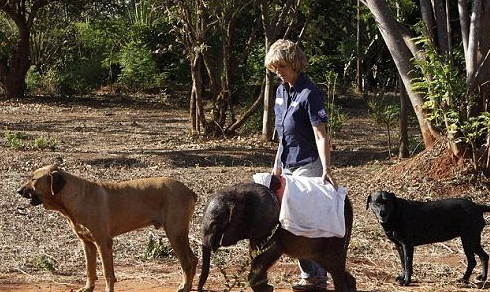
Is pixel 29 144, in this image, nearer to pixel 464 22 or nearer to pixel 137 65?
pixel 464 22

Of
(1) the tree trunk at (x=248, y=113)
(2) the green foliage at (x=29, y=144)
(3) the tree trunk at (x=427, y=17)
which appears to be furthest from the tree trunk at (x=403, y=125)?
(2) the green foliage at (x=29, y=144)

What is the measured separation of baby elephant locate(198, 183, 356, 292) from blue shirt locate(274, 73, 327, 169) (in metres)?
0.80

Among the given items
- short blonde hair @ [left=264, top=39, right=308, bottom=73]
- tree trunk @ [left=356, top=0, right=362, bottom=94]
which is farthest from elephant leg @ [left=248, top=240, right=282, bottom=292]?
tree trunk @ [left=356, top=0, right=362, bottom=94]

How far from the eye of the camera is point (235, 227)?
5.82 meters

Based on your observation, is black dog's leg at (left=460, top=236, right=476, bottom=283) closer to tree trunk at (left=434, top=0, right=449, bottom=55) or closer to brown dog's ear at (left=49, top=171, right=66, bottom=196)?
brown dog's ear at (left=49, top=171, right=66, bottom=196)

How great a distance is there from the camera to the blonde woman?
21.2ft

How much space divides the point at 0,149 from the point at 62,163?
209cm

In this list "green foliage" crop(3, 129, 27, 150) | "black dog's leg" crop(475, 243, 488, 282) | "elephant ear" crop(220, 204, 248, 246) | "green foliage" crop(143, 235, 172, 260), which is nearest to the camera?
"elephant ear" crop(220, 204, 248, 246)

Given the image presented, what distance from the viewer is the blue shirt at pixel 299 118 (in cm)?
659

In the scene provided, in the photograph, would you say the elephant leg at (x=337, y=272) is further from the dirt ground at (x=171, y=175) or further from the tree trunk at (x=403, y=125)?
the tree trunk at (x=403, y=125)

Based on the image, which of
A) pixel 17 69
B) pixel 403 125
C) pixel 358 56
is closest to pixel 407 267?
pixel 403 125

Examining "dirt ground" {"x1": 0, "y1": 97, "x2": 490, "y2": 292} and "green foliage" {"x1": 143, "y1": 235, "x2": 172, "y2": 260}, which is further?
"green foliage" {"x1": 143, "y1": 235, "x2": 172, "y2": 260}

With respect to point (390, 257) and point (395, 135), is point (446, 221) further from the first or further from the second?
point (395, 135)

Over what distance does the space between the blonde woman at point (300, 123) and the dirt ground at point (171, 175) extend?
782 mm
